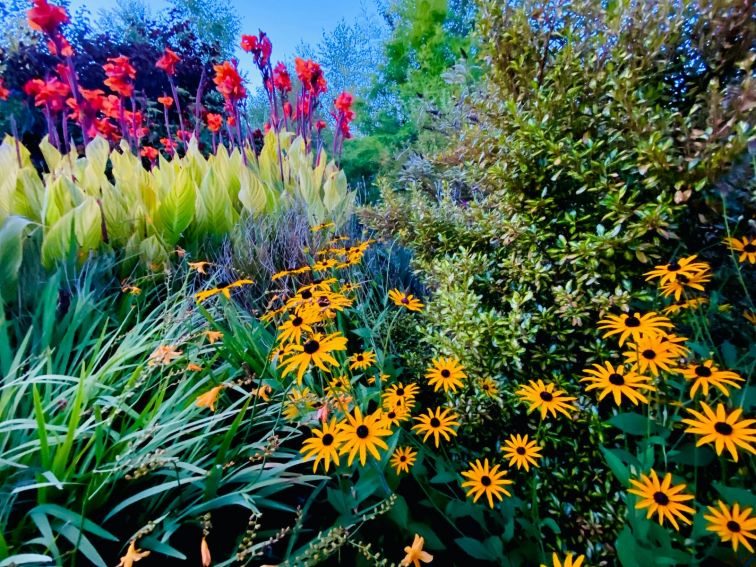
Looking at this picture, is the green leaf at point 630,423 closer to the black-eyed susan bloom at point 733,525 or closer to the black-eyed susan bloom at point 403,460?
the black-eyed susan bloom at point 733,525

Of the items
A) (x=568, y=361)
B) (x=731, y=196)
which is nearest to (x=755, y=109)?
(x=731, y=196)

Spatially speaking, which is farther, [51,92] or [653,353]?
[51,92]

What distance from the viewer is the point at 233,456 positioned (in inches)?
44.8

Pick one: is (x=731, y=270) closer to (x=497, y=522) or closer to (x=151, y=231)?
(x=497, y=522)

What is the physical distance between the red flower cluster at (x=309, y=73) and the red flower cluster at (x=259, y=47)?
21 centimetres

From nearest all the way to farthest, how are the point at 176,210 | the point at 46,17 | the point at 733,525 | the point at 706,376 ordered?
the point at 733,525
the point at 706,376
the point at 46,17
the point at 176,210

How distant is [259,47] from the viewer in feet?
8.84

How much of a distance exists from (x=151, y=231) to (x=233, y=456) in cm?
183

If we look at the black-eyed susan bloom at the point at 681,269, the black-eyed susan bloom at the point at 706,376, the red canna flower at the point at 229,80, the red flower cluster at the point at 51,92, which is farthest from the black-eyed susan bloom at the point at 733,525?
the red flower cluster at the point at 51,92

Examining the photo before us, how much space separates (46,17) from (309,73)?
4.85ft

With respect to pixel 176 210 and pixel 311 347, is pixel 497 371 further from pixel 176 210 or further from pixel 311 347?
pixel 176 210

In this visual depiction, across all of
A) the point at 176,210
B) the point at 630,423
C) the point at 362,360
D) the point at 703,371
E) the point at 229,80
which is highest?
the point at 229,80

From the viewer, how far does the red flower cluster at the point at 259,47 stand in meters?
2.64

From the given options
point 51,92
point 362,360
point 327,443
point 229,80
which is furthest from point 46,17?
point 327,443
